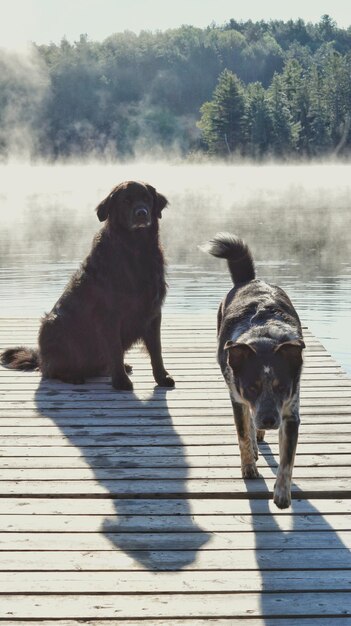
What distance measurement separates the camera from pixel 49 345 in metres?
6.27

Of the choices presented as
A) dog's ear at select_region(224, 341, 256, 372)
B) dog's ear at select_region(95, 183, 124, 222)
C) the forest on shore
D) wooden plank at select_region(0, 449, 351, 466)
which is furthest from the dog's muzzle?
the forest on shore

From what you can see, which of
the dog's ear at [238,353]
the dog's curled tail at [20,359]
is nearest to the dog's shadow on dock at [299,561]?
the dog's ear at [238,353]

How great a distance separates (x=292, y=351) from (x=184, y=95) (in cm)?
14061

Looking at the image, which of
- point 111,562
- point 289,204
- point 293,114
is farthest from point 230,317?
point 293,114

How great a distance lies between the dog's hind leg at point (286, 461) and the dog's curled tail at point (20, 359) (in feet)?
10.8

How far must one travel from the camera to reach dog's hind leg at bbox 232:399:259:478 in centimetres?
411

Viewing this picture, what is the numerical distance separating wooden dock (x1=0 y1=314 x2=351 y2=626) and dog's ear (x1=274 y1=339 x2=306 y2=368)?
0.62m

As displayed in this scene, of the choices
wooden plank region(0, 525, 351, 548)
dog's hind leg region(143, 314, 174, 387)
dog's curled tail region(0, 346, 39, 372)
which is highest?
wooden plank region(0, 525, 351, 548)

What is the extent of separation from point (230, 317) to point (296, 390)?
801 mm

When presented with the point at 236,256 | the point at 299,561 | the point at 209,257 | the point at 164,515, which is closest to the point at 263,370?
the point at 164,515

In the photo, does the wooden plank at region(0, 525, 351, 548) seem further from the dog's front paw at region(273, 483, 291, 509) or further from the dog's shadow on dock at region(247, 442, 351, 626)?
the dog's front paw at region(273, 483, 291, 509)

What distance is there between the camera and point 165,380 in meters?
6.11

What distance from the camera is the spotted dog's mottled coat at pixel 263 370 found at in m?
3.70

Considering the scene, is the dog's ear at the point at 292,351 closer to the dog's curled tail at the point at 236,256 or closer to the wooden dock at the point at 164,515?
the wooden dock at the point at 164,515
